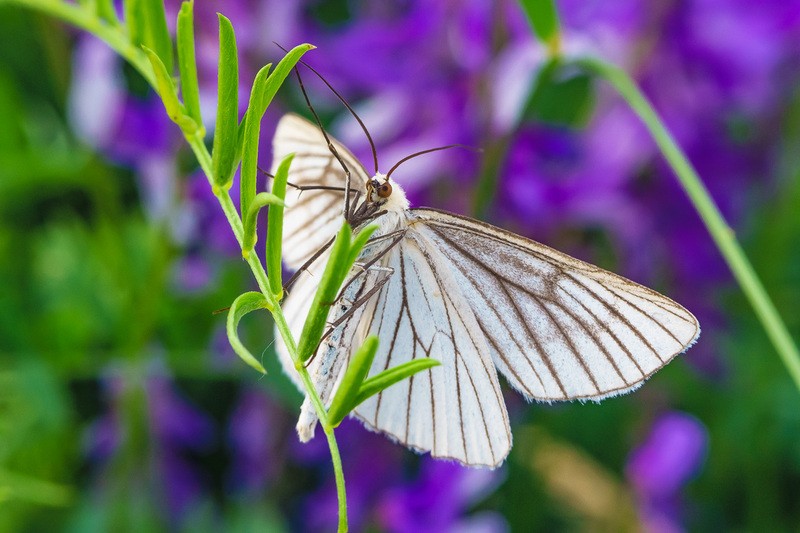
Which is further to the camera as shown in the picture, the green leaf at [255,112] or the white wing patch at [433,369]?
the white wing patch at [433,369]

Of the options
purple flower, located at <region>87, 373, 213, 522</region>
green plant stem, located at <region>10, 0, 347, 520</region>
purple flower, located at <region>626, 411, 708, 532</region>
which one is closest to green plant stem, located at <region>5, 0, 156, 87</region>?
green plant stem, located at <region>10, 0, 347, 520</region>

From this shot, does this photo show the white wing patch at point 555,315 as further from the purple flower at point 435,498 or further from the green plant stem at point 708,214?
the purple flower at point 435,498

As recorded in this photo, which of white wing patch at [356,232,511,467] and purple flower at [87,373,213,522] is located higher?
purple flower at [87,373,213,522]

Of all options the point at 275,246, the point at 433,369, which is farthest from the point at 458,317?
the point at 275,246

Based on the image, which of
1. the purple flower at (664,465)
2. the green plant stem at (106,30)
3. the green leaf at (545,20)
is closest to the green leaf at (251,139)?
the green plant stem at (106,30)

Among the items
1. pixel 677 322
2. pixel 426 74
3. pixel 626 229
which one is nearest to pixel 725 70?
pixel 626 229

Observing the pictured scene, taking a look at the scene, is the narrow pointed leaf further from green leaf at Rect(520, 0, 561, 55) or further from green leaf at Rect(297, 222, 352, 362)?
green leaf at Rect(520, 0, 561, 55)
